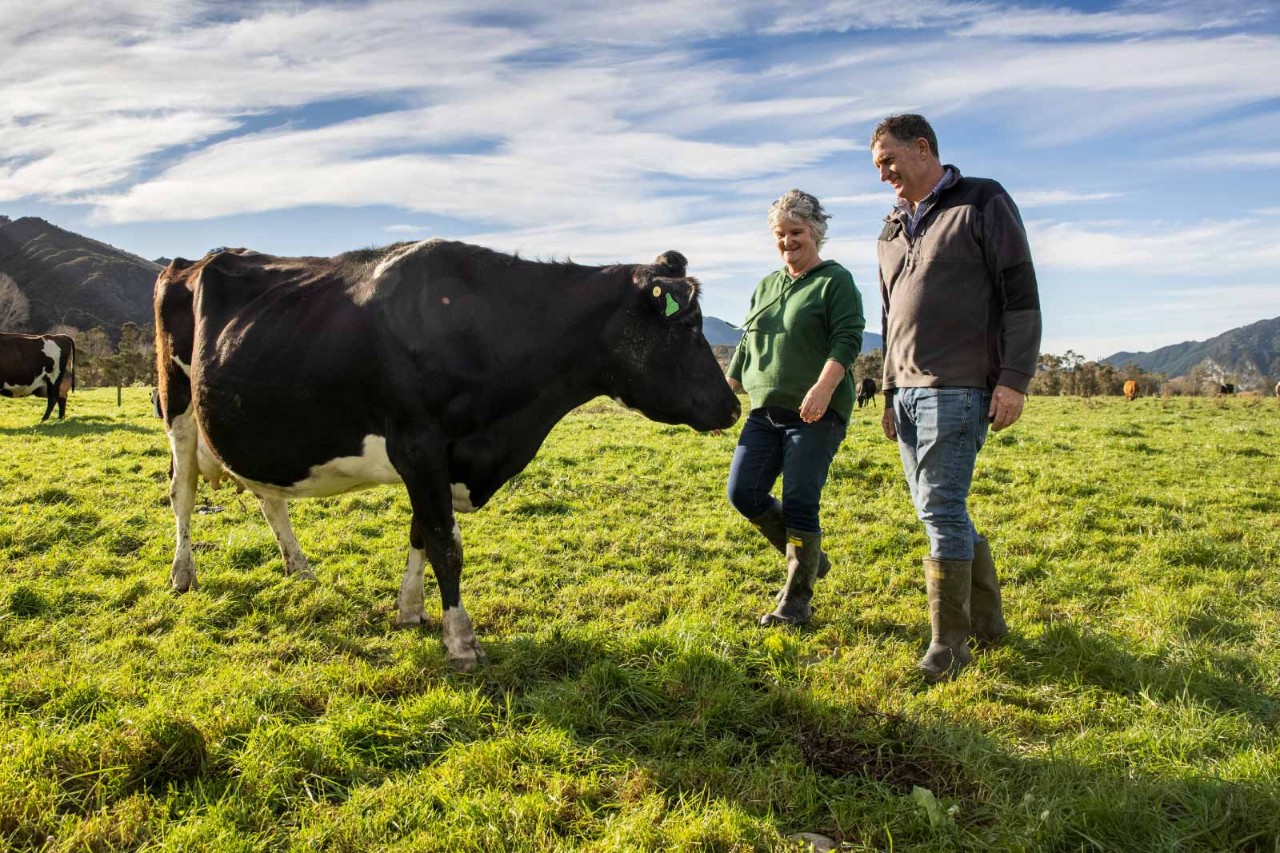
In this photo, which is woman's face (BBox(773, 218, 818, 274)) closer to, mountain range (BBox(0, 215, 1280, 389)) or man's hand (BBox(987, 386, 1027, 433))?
man's hand (BBox(987, 386, 1027, 433))

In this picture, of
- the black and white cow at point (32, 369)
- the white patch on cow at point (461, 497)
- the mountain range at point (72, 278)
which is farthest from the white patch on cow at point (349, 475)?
the mountain range at point (72, 278)

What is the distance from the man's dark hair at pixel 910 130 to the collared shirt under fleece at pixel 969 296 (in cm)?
19

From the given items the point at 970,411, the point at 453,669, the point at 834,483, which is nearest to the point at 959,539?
the point at 970,411

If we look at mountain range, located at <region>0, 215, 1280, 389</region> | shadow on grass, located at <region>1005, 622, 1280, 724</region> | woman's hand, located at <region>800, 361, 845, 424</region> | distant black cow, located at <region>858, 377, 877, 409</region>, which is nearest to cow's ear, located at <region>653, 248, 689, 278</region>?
woman's hand, located at <region>800, 361, 845, 424</region>

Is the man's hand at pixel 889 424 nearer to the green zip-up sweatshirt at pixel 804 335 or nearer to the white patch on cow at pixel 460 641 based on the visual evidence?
the green zip-up sweatshirt at pixel 804 335

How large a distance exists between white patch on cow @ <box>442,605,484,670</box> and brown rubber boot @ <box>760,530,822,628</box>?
188 cm

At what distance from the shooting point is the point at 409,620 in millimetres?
5246

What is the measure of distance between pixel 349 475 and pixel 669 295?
2359 mm

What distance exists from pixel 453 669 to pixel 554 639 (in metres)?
0.60

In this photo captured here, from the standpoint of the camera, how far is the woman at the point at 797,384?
4.85 metres

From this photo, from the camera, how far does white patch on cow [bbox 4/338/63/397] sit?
18094mm

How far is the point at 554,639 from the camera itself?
4691 mm

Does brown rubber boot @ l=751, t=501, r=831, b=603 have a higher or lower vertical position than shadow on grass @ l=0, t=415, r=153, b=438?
lower

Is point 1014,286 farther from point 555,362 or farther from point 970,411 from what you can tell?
point 555,362
